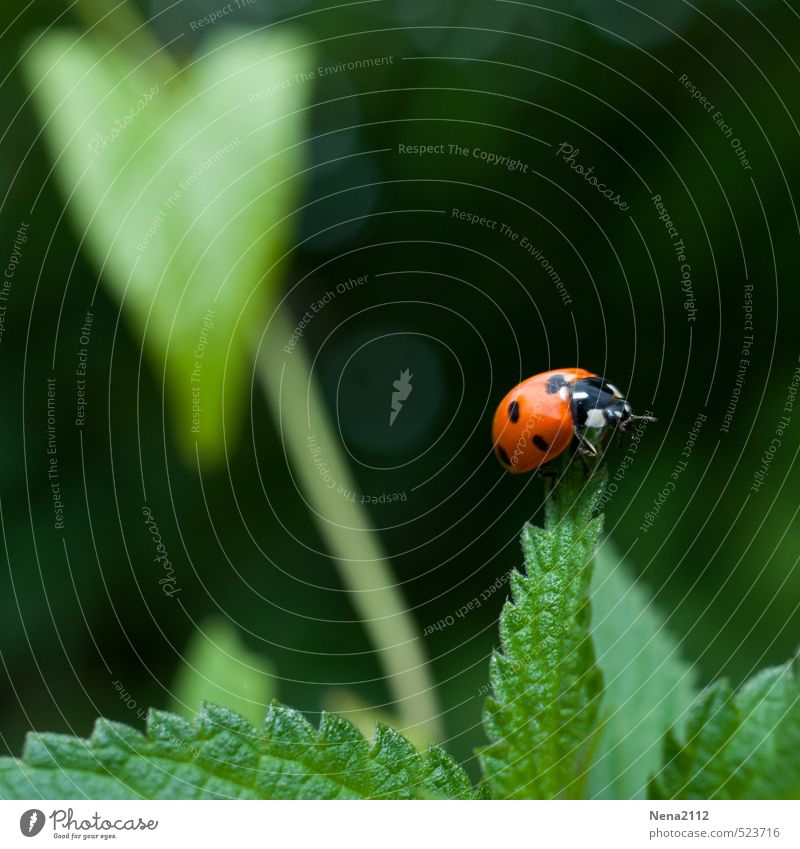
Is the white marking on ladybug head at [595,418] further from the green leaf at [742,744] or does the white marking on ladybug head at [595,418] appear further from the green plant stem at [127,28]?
the green plant stem at [127,28]

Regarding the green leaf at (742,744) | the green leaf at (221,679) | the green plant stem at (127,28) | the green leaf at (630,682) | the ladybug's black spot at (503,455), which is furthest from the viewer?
the green plant stem at (127,28)

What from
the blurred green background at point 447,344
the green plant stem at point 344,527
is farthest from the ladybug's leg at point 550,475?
the green plant stem at point 344,527

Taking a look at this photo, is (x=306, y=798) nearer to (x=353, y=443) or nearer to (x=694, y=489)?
(x=353, y=443)

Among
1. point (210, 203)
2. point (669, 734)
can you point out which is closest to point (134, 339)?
point (210, 203)

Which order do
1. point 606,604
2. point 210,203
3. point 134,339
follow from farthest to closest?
point 134,339 → point 210,203 → point 606,604

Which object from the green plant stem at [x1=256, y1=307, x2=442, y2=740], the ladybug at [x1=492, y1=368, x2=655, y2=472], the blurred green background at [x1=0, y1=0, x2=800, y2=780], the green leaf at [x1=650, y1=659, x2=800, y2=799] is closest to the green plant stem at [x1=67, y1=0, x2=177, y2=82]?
the blurred green background at [x1=0, y1=0, x2=800, y2=780]

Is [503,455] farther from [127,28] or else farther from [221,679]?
[127,28]
